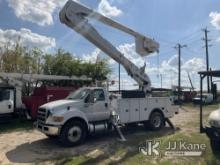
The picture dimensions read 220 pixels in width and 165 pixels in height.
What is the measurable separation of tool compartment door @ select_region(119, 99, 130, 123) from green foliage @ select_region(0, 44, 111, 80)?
1504 cm

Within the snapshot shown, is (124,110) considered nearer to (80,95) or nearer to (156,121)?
(80,95)

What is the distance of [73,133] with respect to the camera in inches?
418

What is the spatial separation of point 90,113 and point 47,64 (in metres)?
17.4

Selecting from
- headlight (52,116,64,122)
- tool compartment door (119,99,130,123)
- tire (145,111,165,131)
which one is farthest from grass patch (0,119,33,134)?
tire (145,111,165,131)

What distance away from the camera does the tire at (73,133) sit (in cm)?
1038

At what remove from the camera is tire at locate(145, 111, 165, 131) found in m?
13.4

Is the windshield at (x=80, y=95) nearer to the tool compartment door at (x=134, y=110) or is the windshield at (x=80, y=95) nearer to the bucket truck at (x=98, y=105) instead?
the bucket truck at (x=98, y=105)

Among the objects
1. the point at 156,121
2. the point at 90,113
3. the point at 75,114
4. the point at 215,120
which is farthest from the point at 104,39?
the point at 215,120

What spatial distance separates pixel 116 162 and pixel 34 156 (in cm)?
280

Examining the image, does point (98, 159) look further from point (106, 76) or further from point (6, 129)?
point (106, 76)

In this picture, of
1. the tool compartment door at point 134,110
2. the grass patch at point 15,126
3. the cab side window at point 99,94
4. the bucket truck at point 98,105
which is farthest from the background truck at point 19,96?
the tool compartment door at point 134,110

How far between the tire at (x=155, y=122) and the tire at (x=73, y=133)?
3.72 meters

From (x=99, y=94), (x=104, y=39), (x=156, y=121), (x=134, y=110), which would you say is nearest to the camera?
(x=99, y=94)

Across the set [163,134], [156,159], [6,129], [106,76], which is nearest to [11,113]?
[6,129]
